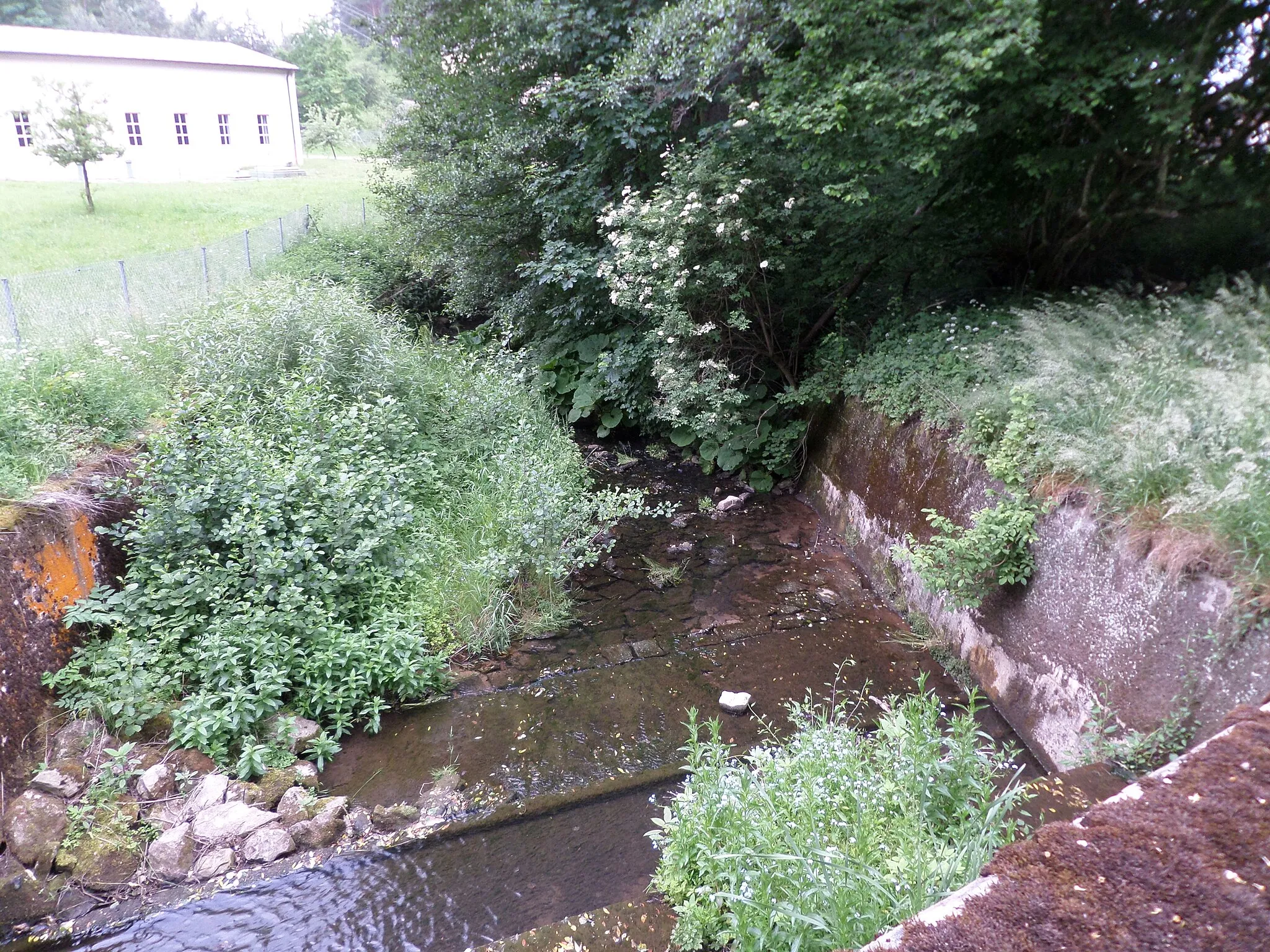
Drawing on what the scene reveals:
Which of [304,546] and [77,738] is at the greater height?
[304,546]

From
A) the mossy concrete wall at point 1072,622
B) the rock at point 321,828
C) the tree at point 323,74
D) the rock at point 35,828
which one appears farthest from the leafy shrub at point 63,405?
the tree at point 323,74

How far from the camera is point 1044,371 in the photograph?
175 inches

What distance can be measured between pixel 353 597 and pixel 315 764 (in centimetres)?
123

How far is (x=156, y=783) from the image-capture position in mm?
3754

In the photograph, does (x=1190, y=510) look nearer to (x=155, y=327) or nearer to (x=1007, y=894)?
(x=1007, y=894)

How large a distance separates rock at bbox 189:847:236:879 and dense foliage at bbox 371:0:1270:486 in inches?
212

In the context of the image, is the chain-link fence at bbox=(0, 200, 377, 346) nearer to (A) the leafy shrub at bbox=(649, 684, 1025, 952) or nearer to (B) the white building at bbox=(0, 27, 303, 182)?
(A) the leafy shrub at bbox=(649, 684, 1025, 952)

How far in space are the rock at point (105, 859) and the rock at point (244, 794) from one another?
0.43 meters

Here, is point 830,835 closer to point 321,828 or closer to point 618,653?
point 321,828

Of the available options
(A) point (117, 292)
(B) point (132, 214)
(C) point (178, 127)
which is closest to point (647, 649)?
(A) point (117, 292)

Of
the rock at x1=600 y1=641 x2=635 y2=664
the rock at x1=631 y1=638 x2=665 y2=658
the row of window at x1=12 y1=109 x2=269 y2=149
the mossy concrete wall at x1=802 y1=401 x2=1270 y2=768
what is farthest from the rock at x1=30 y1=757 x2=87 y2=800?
the row of window at x1=12 y1=109 x2=269 y2=149

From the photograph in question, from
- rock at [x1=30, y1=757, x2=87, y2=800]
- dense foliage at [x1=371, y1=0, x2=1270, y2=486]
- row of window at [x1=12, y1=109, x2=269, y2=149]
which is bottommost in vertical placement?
rock at [x1=30, y1=757, x2=87, y2=800]

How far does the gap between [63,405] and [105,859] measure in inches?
132

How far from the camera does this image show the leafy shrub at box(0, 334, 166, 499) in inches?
178
